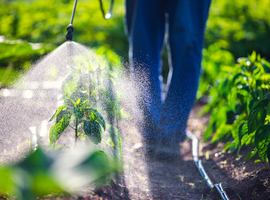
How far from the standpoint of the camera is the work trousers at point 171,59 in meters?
1.75

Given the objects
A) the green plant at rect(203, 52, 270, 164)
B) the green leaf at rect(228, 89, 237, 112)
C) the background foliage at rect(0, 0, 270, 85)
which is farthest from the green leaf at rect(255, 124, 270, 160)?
the background foliage at rect(0, 0, 270, 85)

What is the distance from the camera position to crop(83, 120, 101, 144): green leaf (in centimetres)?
105

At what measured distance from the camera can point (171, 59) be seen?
6.86ft

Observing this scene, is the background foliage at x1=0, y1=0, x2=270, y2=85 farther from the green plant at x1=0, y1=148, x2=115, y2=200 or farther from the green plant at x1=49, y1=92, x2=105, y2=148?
the green plant at x1=0, y1=148, x2=115, y2=200

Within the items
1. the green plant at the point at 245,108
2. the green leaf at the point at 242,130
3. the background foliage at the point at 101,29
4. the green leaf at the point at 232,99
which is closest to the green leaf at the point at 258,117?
the green plant at the point at 245,108

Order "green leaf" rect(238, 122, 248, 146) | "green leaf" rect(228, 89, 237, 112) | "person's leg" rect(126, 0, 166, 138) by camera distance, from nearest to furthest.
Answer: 1. "green leaf" rect(238, 122, 248, 146)
2. "green leaf" rect(228, 89, 237, 112)
3. "person's leg" rect(126, 0, 166, 138)

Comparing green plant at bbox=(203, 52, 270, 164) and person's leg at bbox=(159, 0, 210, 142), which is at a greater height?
person's leg at bbox=(159, 0, 210, 142)

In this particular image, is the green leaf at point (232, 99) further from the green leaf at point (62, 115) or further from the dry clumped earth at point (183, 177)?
the green leaf at point (62, 115)

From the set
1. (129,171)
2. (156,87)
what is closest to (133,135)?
(129,171)

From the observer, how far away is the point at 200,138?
216cm

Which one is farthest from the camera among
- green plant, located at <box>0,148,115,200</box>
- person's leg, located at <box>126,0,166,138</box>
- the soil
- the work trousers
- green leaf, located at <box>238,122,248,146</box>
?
person's leg, located at <box>126,0,166,138</box>

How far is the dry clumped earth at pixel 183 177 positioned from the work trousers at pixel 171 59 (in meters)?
0.18

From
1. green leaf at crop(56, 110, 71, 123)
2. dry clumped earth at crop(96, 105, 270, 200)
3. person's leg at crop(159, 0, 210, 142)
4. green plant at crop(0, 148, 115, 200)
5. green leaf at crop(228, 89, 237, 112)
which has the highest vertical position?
person's leg at crop(159, 0, 210, 142)

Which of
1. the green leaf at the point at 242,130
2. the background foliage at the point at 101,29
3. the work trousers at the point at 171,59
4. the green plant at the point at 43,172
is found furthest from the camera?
the background foliage at the point at 101,29
